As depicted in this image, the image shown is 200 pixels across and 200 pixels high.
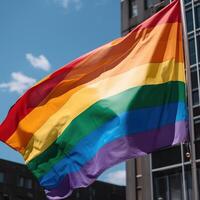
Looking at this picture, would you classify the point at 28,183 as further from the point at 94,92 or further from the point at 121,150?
the point at 121,150

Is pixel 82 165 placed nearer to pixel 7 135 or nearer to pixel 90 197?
pixel 7 135

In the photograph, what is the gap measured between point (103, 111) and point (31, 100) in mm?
2186

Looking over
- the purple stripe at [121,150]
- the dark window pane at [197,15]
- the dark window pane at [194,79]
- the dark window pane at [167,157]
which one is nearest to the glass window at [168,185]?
the dark window pane at [167,157]

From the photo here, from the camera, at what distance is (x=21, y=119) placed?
13.7 m

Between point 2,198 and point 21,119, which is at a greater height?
point 2,198

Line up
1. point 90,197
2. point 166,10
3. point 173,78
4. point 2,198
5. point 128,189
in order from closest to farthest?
point 173,78, point 166,10, point 128,189, point 2,198, point 90,197

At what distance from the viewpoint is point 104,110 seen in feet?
40.2

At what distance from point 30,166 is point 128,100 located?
2.58 m

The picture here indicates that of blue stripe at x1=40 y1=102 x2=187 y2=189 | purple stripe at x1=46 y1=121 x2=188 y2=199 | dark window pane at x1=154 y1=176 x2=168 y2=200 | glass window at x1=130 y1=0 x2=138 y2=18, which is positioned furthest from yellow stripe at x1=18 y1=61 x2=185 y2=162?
glass window at x1=130 y1=0 x2=138 y2=18

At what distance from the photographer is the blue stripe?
37.5ft

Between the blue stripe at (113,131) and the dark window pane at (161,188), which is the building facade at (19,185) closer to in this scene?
the dark window pane at (161,188)

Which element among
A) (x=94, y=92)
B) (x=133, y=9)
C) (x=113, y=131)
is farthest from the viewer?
(x=133, y=9)

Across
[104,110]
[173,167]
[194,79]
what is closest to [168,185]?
[173,167]

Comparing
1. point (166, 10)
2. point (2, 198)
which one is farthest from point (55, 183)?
point (2, 198)
